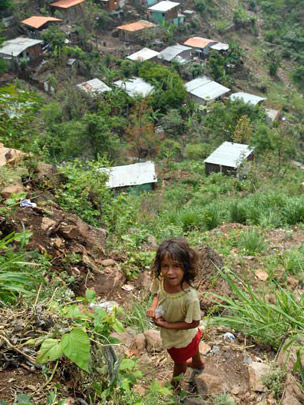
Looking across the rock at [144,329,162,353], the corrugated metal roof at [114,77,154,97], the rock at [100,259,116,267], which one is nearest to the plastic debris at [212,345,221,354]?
the rock at [144,329,162,353]

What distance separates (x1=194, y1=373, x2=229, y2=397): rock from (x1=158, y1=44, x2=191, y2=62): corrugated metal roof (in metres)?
24.2

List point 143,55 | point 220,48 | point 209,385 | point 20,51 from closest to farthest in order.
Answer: point 209,385 < point 20,51 < point 143,55 < point 220,48

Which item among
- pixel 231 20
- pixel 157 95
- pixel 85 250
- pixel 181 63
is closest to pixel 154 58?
pixel 181 63

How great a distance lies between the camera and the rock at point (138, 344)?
2.69 metres

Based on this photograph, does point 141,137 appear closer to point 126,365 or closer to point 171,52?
point 171,52

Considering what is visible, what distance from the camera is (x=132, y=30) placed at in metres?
26.4

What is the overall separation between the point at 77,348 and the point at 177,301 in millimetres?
824

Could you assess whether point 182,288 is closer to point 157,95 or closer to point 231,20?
point 157,95

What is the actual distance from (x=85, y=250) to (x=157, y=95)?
18.5 metres

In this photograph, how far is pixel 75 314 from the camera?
179 cm

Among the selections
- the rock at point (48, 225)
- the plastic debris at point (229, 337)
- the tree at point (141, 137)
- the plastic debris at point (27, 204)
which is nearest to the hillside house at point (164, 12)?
the tree at point (141, 137)

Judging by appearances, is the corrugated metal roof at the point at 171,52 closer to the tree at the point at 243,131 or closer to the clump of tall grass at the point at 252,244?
the tree at the point at 243,131

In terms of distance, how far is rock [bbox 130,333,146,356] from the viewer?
269 cm

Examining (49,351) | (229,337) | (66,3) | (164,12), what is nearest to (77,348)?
(49,351)
